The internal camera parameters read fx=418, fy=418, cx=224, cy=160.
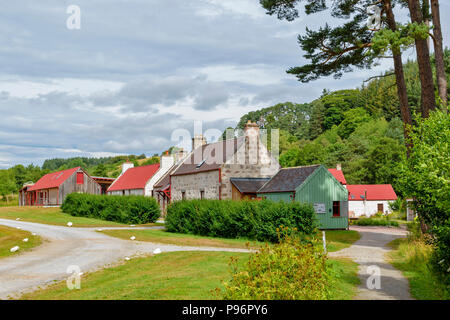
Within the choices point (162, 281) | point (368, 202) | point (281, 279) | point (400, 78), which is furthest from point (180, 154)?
point (281, 279)

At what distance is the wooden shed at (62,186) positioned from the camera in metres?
58.1

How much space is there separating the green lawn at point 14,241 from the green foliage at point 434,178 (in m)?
16.3

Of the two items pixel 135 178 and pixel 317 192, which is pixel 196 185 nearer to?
pixel 317 192

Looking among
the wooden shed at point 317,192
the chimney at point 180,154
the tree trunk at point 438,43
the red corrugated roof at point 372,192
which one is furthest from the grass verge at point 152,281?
the red corrugated roof at point 372,192

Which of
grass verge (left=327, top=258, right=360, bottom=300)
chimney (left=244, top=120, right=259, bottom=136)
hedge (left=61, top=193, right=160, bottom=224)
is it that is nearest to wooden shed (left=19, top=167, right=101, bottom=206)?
hedge (left=61, top=193, right=160, bottom=224)

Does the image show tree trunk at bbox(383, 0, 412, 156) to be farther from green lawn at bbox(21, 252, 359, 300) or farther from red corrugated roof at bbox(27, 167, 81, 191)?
red corrugated roof at bbox(27, 167, 81, 191)

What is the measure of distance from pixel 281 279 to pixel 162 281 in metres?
4.38

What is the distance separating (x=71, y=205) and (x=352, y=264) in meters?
35.4

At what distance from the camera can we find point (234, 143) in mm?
39438

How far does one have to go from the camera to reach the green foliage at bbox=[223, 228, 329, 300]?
27.0 ft

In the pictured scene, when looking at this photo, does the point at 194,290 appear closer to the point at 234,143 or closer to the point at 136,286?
the point at 136,286

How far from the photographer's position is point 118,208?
3691cm

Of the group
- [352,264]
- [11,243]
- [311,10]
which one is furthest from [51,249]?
[311,10]

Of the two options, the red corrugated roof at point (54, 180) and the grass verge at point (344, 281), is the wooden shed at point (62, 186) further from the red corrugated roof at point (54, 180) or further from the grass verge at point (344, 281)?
the grass verge at point (344, 281)
